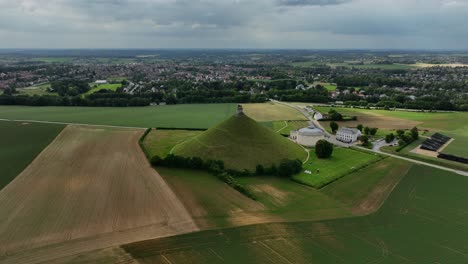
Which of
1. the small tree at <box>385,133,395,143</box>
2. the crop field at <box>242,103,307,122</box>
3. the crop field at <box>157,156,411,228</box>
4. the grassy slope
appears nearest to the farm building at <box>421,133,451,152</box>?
the small tree at <box>385,133,395,143</box>

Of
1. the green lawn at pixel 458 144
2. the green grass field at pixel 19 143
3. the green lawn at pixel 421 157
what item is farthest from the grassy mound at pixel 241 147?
the green lawn at pixel 458 144

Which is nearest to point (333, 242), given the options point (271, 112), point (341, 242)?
point (341, 242)

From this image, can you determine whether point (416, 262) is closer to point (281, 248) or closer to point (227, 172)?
point (281, 248)

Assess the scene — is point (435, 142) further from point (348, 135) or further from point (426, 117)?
point (426, 117)

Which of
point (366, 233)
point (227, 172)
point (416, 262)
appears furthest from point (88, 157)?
point (416, 262)

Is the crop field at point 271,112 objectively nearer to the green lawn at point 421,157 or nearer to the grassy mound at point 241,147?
the grassy mound at point 241,147
